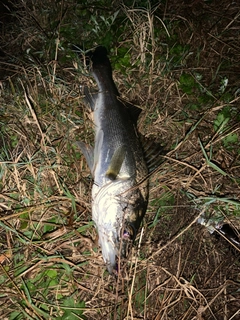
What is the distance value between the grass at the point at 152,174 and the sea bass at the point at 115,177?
23 centimetres

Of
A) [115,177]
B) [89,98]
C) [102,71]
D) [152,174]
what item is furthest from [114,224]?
[102,71]

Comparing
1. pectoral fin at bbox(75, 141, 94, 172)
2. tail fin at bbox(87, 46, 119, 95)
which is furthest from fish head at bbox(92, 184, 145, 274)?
tail fin at bbox(87, 46, 119, 95)

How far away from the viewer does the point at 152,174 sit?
340 centimetres

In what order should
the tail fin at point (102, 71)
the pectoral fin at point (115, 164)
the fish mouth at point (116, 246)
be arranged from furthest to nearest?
the tail fin at point (102, 71) < the pectoral fin at point (115, 164) < the fish mouth at point (116, 246)

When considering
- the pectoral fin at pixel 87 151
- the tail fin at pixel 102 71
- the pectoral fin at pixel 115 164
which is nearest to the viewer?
the pectoral fin at pixel 115 164

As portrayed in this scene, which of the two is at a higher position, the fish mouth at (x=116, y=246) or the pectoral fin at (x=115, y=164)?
the pectoral fin at (x=115, y=164)

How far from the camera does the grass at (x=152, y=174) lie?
3209 mm

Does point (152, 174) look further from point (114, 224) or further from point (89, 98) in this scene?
point (89, 98)

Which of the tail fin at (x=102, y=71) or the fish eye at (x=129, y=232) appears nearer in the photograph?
the fish eye at (x=129, y=232)

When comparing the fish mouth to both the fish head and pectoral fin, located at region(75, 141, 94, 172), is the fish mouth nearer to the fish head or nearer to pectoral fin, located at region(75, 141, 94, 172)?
the fish head

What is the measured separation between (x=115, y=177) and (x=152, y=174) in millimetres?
532

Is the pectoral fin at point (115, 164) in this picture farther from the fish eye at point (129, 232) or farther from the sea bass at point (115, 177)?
the fish eye at point (129, 232)

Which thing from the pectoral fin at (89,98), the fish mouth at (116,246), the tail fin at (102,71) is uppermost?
the tail fin at (102,71)

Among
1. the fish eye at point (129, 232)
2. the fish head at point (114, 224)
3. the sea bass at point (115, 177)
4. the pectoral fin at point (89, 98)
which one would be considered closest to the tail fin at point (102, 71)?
the sea bass at point (115, 177)
